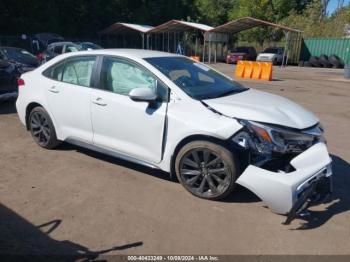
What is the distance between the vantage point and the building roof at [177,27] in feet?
110

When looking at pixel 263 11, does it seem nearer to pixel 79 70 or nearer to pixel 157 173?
pixel 79 70

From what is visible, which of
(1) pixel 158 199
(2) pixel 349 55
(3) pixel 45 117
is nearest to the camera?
(1) pixel 158 199

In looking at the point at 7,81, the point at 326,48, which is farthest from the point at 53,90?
the point at 326,48

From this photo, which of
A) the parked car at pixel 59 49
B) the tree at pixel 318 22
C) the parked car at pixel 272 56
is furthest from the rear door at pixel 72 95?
the tree at pixel 318 22

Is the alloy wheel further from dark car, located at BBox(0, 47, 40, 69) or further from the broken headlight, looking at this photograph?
dark car, located at BBox(0, 47, 40, 69)

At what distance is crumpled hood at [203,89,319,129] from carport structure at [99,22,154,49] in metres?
32.0

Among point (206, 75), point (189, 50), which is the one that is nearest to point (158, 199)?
point (206, 75)

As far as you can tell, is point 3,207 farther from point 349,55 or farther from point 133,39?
point 133,39

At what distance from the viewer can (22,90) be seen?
605cm

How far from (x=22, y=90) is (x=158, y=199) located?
3210 mm

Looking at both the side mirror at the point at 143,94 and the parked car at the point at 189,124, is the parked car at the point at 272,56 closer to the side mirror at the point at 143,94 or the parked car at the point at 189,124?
the parked car at the point at 189,124

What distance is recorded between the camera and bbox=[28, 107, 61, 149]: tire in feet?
18.7

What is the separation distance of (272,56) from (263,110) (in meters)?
28.6

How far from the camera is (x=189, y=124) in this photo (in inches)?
164
